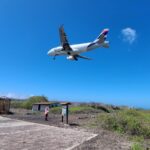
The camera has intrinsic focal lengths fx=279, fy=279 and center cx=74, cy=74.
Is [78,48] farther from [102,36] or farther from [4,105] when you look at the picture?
[4,105]

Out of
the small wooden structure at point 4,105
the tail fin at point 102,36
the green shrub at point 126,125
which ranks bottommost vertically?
the green shrub at point 126,125

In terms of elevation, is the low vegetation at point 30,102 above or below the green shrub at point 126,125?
above

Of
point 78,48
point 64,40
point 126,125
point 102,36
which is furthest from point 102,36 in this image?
point 126,125

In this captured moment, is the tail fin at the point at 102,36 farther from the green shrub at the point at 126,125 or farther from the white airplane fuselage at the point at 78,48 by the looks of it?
the green shrub at the point at 126,125

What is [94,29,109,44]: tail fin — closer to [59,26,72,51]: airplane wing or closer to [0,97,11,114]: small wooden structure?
[59,26,72,51]: airplane wing

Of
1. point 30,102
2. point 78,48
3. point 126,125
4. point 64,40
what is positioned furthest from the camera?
point 30,102

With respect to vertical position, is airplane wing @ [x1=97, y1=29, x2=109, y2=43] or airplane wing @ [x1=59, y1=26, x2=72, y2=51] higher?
airplane wing @ [x1=97, y1=29, x2=109, y2=43]

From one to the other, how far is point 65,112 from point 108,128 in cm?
451

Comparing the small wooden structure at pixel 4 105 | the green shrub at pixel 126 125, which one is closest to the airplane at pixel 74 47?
the small wooden structure at pixel 4 105

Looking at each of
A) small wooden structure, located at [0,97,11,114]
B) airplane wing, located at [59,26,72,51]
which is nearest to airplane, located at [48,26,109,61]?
airplane wing, located at [59,26,72,51]

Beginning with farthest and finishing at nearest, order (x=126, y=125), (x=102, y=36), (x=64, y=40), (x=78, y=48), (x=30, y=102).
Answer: (x=30, y=102) < (x=102, y=36) < (x=78, y=48) < (x=64, y=40) < (x=126, y=125)

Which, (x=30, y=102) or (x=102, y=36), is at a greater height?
(x=102, y=36)

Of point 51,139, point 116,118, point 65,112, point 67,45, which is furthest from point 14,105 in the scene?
point 51,139

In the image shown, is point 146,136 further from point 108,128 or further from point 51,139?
point 51,139
